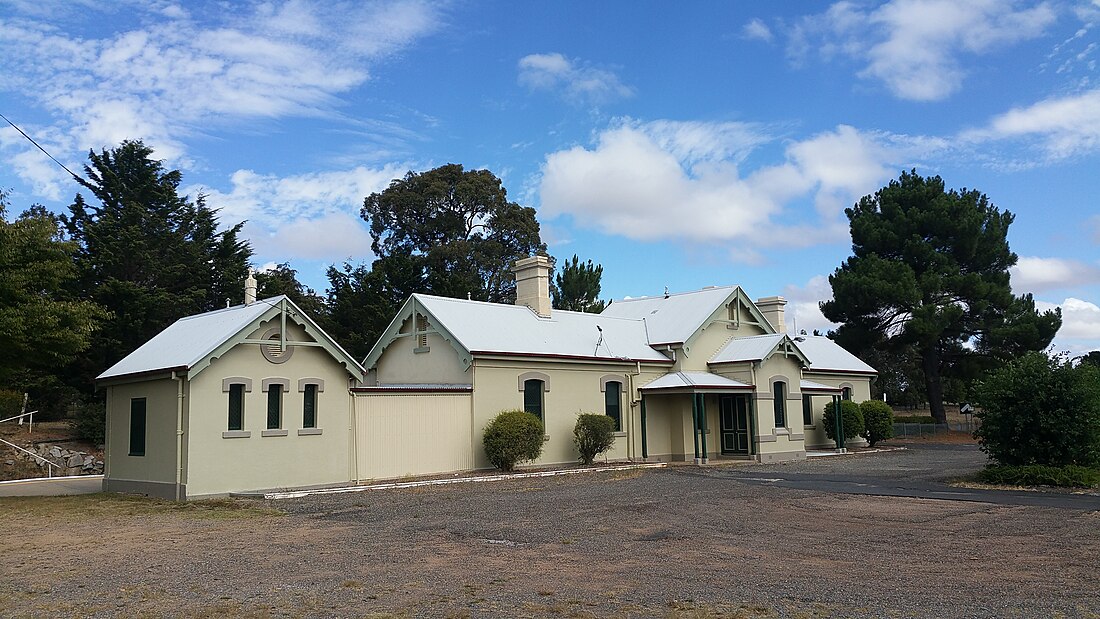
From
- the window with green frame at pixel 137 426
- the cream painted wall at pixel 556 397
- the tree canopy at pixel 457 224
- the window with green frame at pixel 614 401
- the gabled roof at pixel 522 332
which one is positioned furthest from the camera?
the tree canopy at pixel 457 224

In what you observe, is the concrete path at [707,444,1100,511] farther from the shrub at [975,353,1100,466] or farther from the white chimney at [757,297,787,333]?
the white chimney at [757,297,787,333]

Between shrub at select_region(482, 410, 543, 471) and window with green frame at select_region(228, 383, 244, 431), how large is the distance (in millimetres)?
6979

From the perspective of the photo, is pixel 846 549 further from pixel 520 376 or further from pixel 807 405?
pixel 807 405

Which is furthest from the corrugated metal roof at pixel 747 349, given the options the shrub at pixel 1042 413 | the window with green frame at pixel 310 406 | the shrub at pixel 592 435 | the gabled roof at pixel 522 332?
the window with green frame at pixel 310 406

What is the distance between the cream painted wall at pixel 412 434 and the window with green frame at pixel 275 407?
213 centimetres

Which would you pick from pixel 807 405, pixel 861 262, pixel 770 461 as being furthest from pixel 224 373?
pixel 861 262

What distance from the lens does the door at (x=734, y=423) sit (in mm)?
29391

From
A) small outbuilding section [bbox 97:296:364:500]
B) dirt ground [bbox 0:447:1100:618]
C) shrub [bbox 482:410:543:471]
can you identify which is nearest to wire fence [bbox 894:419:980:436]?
shrub [bbox 482:410:543:471]

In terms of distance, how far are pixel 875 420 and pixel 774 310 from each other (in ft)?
19.9

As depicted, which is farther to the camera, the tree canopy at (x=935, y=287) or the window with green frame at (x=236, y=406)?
the tree canopy at (x=935, y=287)

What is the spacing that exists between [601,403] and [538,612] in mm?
20333

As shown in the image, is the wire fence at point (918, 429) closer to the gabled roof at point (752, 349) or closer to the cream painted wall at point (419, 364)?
the gabled roof at point (752, 349)

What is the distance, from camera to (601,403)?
27891 millimetres

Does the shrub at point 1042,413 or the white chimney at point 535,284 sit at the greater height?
the white chimney at point 535,284
